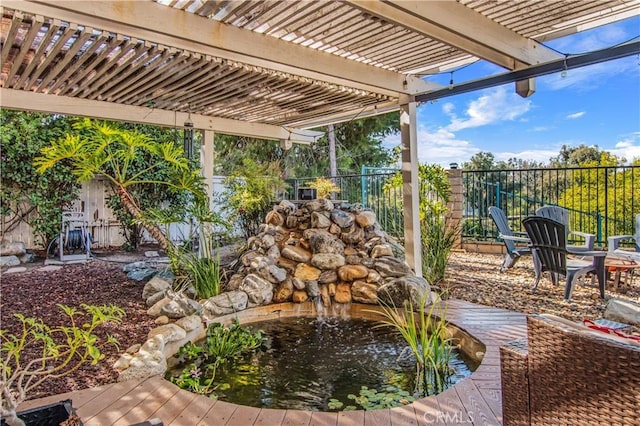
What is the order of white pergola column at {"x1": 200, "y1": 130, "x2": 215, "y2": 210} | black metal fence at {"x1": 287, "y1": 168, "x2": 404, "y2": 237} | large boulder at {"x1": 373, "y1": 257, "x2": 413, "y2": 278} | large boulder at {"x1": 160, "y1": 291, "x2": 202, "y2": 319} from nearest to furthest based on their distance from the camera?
large boulder at {"x1": 160, "y1": 291, "x2": 202, "y2": 319} < large boulder at {"x1": 373, "y1": 257, "x2": 413, "y2": 278} < white pergola column at {"x1": 200, "y1": 130, "x2": 215, "y2": 210} < black metal fence at {"x1": 287, "y1": 168, "x2": 404, "y2": 237}

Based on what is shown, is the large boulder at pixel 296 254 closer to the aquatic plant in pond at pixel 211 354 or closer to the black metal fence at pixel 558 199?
the aquatic plant in pond at pixel 211 354

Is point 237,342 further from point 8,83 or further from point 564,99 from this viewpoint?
point 564,99

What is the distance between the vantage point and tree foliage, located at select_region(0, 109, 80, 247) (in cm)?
641

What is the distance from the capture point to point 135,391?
237 centimetres

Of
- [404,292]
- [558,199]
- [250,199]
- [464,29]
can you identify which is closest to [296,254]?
[404,292]

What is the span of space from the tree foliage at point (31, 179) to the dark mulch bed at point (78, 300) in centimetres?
138

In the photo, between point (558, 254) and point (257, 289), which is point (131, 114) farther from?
point (558, 254)

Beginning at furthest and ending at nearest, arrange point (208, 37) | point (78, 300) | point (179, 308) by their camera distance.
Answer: point (78, 300) < point (179, 308) < point (208, 37)

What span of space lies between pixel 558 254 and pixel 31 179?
773 centimetres

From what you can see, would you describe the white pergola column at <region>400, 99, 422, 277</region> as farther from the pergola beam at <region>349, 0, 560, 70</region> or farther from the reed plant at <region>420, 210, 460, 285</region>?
the pergola beam at <region>349, 0, 560, 70</region>

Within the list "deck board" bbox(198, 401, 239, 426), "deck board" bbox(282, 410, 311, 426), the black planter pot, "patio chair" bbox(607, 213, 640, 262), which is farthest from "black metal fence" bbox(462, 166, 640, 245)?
the black planter pot

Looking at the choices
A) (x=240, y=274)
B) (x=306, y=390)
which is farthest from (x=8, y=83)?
(x=306, y=390)

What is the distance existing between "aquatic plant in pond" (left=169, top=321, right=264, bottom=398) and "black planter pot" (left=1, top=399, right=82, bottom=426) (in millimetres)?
1168

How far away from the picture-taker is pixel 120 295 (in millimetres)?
A: 4375
